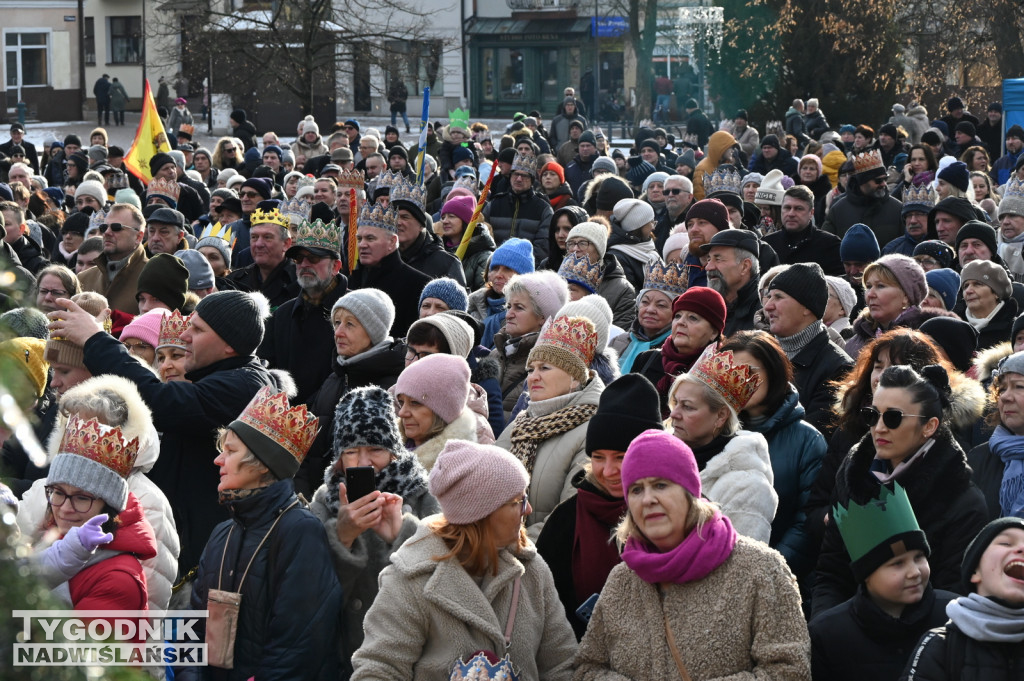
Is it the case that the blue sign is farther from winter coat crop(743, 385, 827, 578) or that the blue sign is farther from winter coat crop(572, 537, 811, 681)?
winter coat crop(572, 537, 811, 681)

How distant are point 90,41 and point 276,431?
4955 cm

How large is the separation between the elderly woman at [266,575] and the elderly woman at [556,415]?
3.04ft

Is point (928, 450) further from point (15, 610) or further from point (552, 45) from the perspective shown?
point (552, 45)

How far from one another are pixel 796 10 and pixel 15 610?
2946 centimetres

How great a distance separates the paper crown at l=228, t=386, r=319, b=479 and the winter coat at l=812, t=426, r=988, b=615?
1742mm

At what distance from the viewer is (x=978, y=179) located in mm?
12914

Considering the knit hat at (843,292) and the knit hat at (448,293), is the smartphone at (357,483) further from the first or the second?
the knit hat at (843,292)

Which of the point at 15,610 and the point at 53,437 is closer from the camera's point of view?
the point at 15,610

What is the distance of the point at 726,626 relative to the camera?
11.2 ft

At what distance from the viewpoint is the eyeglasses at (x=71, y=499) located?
4008 mm

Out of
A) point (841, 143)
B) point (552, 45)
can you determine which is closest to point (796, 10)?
point (841, 143)

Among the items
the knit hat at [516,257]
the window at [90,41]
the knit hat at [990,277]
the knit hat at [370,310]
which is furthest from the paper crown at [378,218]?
the window at [90,41]

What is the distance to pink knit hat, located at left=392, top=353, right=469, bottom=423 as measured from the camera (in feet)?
16.3

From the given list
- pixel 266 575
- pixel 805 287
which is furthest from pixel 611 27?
pixel 266 575
